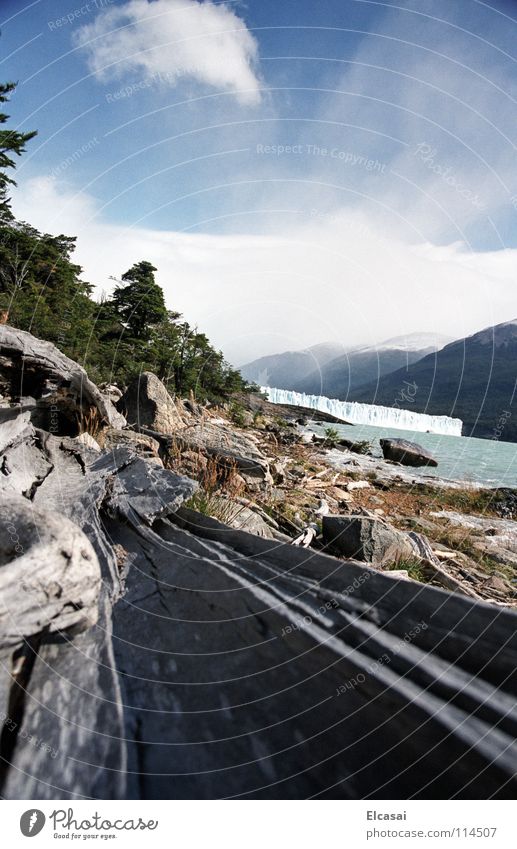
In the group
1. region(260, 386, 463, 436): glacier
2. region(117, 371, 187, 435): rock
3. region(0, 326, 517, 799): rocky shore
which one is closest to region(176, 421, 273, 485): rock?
region(117, 371, 187, 435): rock

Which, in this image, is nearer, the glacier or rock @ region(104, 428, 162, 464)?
rock @ region(104, 428, 162, 464)

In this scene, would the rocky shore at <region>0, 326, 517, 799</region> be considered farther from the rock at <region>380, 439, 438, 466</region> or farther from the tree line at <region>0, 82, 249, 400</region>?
the rock at <region>380, 439, 438, 466</region>

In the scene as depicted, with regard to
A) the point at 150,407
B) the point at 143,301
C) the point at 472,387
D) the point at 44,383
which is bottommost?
the point at 150,407

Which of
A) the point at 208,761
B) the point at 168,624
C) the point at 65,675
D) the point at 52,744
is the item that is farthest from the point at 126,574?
the point at 208,761

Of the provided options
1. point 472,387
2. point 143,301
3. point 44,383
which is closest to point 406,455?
point 143,301
